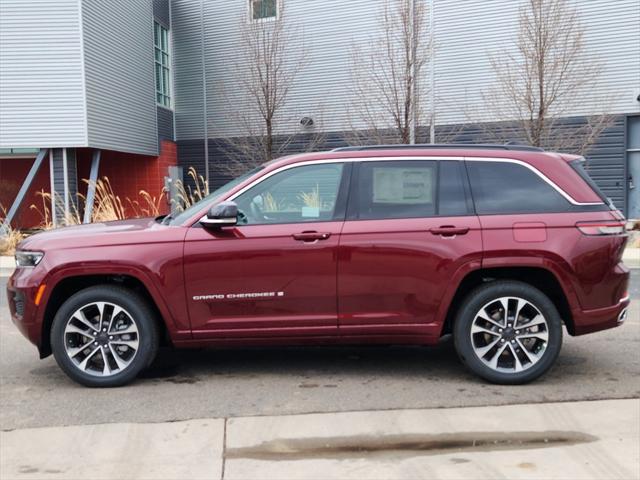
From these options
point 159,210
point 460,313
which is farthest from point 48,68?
point 460,313

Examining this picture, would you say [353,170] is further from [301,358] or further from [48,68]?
[48,68]

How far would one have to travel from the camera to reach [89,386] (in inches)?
208

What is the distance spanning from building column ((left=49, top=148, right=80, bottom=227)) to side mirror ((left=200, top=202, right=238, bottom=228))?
42.6 feet

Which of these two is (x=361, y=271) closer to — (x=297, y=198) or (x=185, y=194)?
(x=297, y=198)

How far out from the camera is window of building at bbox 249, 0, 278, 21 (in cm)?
2230

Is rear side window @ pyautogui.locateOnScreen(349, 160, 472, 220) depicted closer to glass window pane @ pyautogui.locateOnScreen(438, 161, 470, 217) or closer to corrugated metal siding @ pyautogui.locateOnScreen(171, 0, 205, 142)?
glass window pane @ pyautogui.locateOnScreen(438, 161, 470, 217)

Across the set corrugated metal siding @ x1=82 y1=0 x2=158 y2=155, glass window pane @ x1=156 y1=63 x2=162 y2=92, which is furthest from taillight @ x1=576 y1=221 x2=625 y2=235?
glass window pane @ x1=156 y1=63 x2=162 y2=92

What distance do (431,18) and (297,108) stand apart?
5.10 meters

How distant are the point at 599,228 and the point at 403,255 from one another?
1499 mm

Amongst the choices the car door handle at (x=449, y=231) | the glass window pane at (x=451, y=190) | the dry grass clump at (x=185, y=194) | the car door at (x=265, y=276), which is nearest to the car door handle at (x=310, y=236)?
the car door at (x=265, y=276)

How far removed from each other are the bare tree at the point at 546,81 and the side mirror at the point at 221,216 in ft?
48.6

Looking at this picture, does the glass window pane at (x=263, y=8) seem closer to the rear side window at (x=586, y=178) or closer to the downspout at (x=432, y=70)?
the downspout at (x=432, y=70)

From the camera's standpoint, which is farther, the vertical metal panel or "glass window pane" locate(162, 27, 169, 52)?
"glass window pane" locate(162, 27, 169, 52)

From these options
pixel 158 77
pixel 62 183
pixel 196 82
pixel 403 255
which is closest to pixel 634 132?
pixel 196 82
